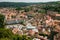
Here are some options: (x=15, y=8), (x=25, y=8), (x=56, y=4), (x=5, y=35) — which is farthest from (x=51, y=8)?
(x=5, y=35)

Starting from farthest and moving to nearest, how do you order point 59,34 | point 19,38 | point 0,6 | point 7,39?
point 0,6 < point 59,34 < point 19,38 < point 7,39

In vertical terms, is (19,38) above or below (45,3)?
above

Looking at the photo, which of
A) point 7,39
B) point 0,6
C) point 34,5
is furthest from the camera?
point 34,5

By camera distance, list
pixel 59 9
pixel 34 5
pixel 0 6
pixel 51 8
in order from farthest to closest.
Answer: pixel 34 5 → pixel 0 6 → pixel 51 8 → pixel 59 9

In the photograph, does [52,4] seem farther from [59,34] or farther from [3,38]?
[3,38]

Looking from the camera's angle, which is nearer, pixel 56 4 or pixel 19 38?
pixel 19 38

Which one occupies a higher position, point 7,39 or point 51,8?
point 7,39

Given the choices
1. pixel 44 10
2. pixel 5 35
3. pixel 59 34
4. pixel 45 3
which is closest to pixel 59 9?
pixel 44 10

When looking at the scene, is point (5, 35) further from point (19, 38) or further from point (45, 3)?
point (45, 3)

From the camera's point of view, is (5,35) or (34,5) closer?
(5,35)
